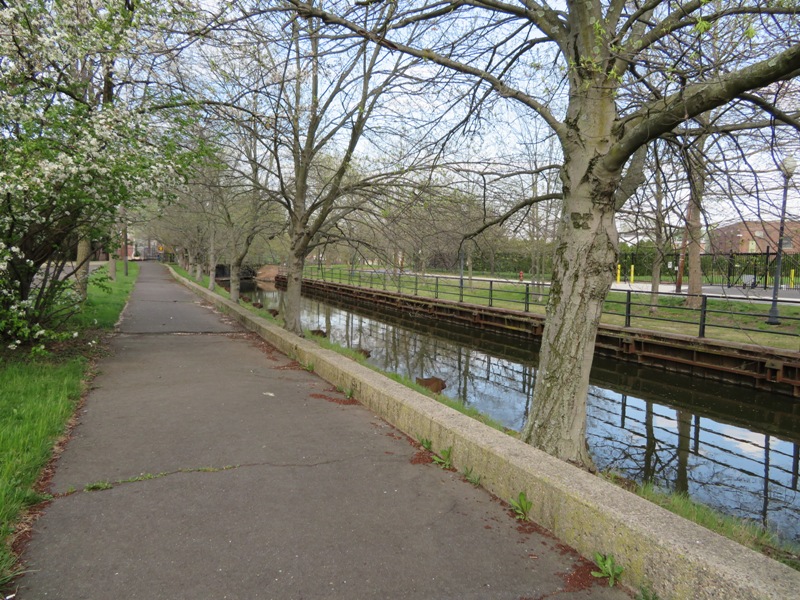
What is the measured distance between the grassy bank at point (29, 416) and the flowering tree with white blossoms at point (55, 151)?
536 mm

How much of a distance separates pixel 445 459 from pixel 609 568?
1848 mm

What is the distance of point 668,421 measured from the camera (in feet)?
31.5

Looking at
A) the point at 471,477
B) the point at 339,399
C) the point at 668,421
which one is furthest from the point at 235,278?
the point at 471,477

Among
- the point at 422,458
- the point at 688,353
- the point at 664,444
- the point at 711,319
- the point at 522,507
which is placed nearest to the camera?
the point at 522,507

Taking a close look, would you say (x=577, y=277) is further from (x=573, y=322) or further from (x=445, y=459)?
(x=445, y=459)

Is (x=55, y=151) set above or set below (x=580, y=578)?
above

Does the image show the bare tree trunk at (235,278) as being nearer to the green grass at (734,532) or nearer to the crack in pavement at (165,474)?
the crack in pavement at (165,474)

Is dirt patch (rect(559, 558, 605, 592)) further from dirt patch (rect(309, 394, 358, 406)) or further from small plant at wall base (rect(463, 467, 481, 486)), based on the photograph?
dirt patch (rect(309, 394, 358, 406))

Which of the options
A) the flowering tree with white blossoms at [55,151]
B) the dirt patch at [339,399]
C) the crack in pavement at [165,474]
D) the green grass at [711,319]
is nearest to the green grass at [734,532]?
the crack in pavement at [165,474]

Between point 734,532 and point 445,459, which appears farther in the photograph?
point 445,459

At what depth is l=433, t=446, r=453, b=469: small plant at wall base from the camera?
4.51m

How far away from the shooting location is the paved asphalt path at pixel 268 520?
9.15 feet

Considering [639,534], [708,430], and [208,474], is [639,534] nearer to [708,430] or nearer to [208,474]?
[208,474]

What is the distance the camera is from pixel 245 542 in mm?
3168
